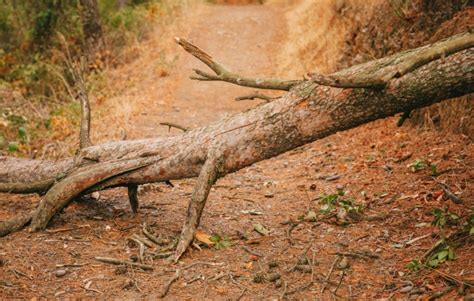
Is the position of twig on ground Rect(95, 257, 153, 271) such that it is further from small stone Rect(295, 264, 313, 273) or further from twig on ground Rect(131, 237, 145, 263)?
small stone Rect(295, 264, 313, 273)

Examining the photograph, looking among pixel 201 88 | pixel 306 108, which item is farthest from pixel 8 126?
pixel 306 108

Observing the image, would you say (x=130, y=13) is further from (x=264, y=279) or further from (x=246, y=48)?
(x=264, y=279)

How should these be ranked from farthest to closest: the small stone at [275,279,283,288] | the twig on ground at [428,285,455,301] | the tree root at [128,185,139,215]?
the tree root at [128,185,139,215], the small stone at [275,279,283,288], the twig on ground at [428,285,455,301]

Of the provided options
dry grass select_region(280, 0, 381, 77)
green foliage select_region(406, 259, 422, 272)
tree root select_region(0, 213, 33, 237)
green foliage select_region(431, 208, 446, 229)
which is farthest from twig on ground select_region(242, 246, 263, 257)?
dry grass select_region(280, 0, 381, 77)

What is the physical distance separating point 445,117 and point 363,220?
2.00m

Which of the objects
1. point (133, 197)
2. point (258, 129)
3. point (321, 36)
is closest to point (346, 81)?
point (258, 129)

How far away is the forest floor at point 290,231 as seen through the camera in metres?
3.44

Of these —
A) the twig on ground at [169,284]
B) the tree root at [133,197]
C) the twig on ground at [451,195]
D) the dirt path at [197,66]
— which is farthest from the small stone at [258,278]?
the dirt path at [197,66]

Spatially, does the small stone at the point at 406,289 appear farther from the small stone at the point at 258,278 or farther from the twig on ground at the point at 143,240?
the twig on ground at the point at 143,240

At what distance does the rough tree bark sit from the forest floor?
1.10ft

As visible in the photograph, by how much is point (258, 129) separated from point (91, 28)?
30.6ft

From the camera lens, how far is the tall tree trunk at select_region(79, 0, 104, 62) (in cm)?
1181

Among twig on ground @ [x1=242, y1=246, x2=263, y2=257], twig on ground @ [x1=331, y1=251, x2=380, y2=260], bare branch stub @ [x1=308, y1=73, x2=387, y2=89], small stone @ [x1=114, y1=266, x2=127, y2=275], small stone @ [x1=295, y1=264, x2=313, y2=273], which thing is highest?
bare branch stub @ [x1=308, y1=73, x2=387, y2=89]

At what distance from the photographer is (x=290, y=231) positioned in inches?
170
